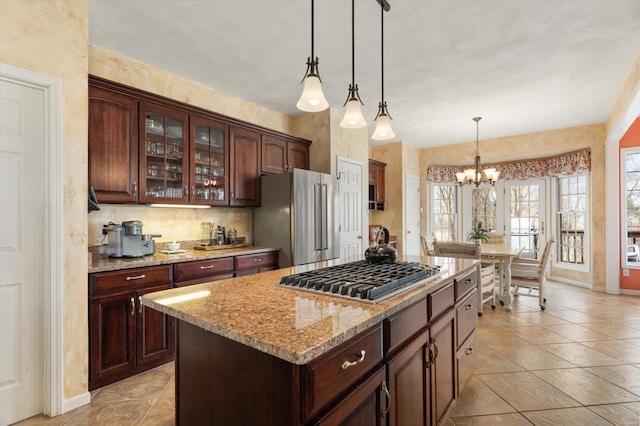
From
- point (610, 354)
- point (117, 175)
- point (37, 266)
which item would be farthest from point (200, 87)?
point (610, 354)

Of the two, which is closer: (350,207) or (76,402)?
(76,402)

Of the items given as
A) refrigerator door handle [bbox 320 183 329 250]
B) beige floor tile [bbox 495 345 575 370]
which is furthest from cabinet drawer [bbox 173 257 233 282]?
beige floor tile [bbox 495 345 575 370]

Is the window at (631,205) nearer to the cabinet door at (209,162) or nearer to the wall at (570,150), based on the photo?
the wall at (570,150)

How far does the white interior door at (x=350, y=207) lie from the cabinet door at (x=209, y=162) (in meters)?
1.60

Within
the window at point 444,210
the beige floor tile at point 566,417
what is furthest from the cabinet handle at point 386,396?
the window at point 444,210

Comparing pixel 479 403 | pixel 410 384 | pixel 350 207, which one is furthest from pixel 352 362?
pixel 350 207

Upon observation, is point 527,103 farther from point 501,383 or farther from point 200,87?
point 200,87

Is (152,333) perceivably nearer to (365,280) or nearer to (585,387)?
(365,280)

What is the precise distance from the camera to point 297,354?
2.59 feet

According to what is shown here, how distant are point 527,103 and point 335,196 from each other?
279 centimetres

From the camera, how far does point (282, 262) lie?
360 cm

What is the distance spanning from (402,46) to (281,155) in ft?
6.22

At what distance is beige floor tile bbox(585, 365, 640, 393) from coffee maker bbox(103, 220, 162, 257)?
3.74m

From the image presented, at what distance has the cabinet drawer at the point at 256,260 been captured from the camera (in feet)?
10.5
